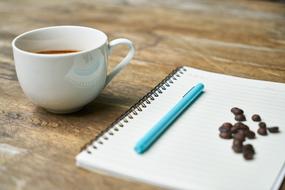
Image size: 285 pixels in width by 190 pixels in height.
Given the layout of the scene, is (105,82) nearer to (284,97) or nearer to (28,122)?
(28,122)

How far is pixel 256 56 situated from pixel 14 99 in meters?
0.53

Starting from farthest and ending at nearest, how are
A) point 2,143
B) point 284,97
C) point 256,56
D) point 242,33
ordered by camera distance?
point 242,33 < point 256,56 < point 284,97 < point 2,143

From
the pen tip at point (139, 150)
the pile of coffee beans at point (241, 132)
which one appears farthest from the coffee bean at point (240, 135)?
the pen tip at point (139, 150)

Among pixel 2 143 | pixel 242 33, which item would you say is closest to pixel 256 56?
pixel 242 33

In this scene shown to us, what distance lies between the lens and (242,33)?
1.15 metres

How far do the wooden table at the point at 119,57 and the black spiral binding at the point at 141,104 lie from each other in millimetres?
31

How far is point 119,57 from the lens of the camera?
993mm

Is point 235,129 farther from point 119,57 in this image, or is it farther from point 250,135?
point 119,57

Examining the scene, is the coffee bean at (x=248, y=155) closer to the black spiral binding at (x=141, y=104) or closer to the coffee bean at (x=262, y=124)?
the coffee bean at (x=262, y=124)

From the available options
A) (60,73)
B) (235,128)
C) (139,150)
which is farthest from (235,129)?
(60,73)

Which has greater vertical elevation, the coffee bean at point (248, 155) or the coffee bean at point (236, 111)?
the coffee bean at point (248, 155)

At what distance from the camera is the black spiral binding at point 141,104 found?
640 mm

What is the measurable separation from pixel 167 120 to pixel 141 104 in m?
0.08

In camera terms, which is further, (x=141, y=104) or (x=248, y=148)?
(x=141, y=104)
